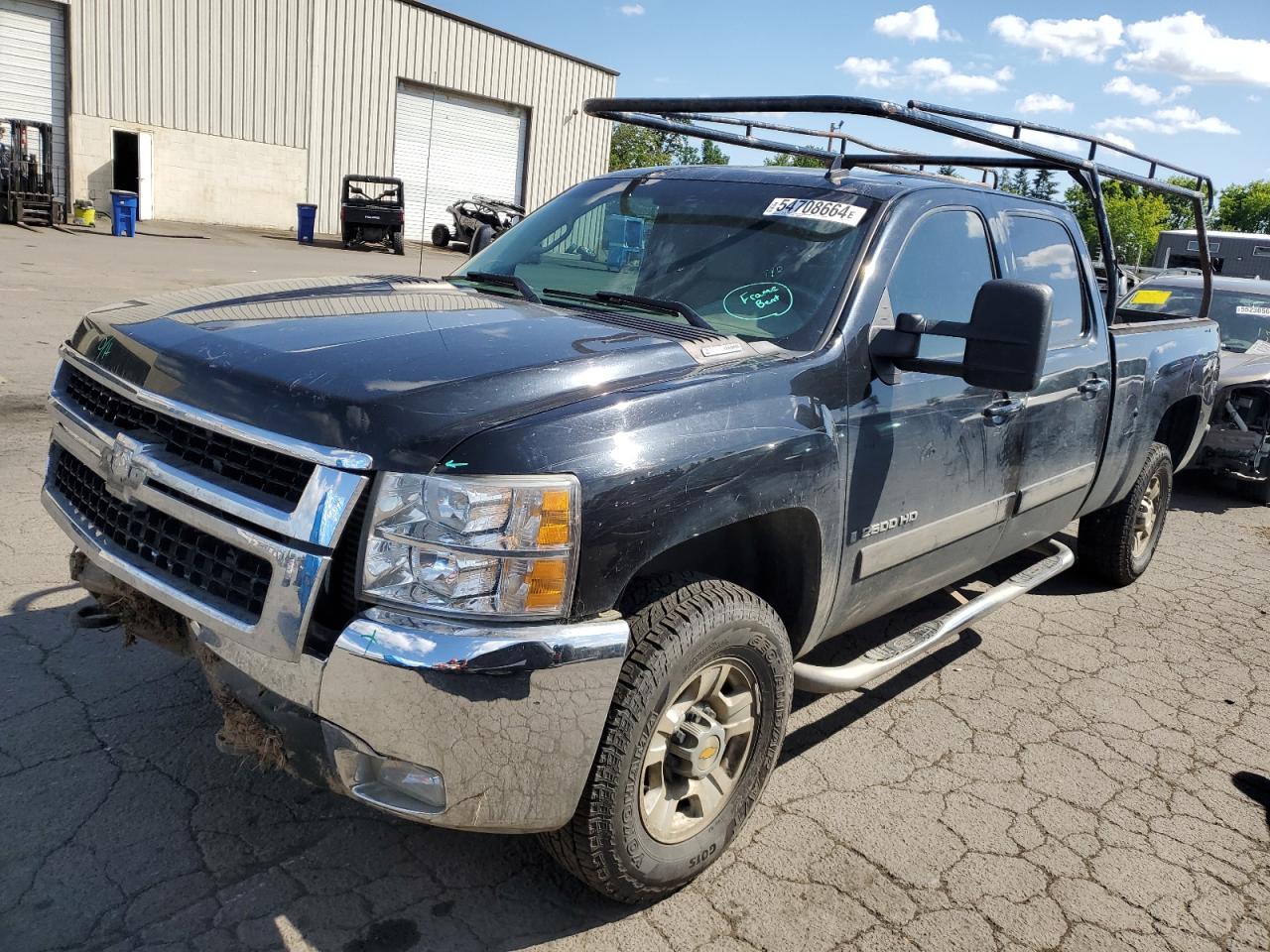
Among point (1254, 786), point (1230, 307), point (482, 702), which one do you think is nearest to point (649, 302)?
→ point (482, 702)

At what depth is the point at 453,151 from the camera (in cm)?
3216

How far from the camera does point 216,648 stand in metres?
2.32

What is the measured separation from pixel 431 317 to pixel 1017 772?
8.39ft

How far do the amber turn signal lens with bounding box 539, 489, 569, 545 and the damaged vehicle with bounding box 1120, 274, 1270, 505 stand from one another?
20.5 feet

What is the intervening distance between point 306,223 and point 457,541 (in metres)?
27.6

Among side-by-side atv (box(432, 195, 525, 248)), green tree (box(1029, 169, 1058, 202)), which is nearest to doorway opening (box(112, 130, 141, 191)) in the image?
side-by-side atv (box(432, 195, 525, 248))

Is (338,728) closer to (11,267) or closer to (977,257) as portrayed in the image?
(977,257)

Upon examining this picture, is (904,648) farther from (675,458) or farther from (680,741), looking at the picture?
(675,458)

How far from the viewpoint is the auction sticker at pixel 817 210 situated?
3338 mm

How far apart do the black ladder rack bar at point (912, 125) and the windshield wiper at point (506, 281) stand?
0.80 meters

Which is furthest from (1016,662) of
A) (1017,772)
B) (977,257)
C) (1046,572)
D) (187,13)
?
(187,13)

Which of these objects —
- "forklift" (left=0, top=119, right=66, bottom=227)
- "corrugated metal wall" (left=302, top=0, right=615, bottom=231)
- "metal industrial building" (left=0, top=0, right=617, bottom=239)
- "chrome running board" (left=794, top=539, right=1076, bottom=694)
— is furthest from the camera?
"corrugated metal wall" (left=302, top=0, right=615, bottom=231)

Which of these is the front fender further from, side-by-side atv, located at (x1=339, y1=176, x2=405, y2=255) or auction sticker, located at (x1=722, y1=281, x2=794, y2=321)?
side-by-side atv, located at (x1=339, y1=176, x2=405, y2=255)

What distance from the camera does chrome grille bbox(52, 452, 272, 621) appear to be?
226cm
